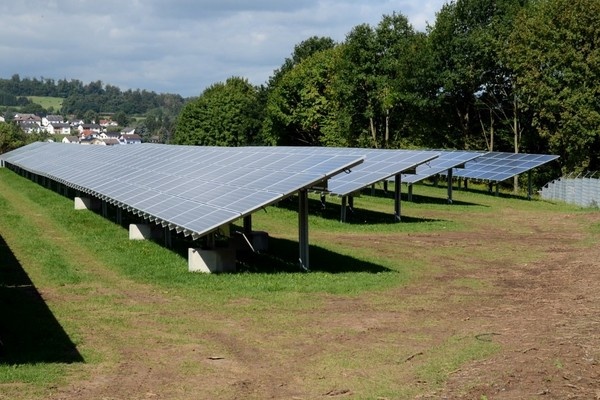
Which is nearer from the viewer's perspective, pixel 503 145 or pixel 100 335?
pixel 100 335

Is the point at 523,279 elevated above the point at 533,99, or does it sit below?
below

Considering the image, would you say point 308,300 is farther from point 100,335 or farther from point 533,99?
point 533,99

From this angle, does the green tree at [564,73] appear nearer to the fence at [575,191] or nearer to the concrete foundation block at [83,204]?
the fence at [575,191]

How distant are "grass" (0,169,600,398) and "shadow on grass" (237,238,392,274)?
0.17 feet

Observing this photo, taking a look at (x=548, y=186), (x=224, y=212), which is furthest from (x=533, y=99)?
(x=224, y=212)

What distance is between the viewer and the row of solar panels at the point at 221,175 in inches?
778

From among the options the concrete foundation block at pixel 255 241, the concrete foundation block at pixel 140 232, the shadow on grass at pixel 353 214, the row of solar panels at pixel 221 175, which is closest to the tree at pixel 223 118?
the row of solar panels at pixel 221 175

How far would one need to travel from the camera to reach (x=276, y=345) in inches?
520

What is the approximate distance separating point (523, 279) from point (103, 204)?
1980cm

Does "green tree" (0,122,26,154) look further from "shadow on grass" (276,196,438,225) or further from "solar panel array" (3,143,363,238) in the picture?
"shadow on grass" (276,196,438,225)

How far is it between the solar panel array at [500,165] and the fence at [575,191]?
1.85m

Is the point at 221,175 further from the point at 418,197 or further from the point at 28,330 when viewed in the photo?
the point at 418,197

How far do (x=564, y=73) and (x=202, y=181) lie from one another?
102ft

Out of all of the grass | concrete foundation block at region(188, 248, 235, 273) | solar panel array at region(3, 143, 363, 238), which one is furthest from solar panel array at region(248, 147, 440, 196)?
concrete foundation block at region(188, 248, 235, 273)
